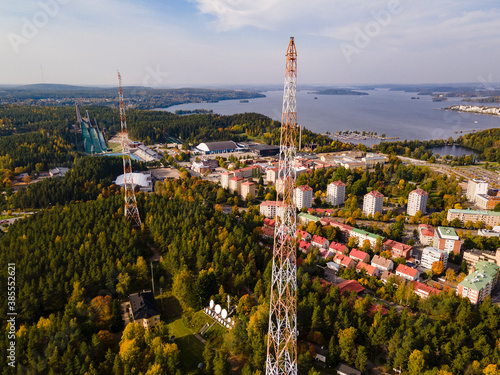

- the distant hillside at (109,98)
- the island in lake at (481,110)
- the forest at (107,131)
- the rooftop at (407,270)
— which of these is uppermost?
the distant hillside at (109,98)

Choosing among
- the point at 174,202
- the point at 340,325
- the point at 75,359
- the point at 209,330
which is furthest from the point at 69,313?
the point at 174,202

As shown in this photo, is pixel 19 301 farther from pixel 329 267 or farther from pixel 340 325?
pixel 329 267

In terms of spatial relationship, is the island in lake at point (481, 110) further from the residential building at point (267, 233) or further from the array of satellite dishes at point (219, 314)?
the array of satellite dishes at point (219, 314)

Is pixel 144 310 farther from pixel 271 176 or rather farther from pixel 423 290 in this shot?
pixel 271 176

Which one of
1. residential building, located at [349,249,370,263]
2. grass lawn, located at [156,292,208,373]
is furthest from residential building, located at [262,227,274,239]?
grass lawn, located at [156,292,208,373]

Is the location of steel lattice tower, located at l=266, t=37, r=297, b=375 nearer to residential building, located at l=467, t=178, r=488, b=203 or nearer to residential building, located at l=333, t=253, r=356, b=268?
residential building, located at l=333, t=253, r=356, b=268

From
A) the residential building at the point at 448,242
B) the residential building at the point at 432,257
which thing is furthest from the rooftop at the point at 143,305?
the residential building at the point at 448,242

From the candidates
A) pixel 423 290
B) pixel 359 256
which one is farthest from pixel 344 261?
pixel 423 290
